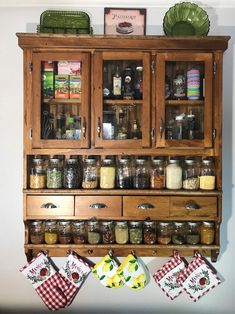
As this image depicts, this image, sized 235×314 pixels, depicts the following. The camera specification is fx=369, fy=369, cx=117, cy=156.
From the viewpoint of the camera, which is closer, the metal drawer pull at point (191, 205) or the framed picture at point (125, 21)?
the metal drawer pull at point (191, 205)

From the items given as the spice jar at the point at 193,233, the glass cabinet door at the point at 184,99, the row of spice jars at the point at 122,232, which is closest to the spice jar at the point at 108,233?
the row of spice jars at the point at 122,232

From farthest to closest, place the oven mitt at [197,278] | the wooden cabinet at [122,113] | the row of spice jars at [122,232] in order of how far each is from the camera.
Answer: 1. the oven mitt at [197,278]
2. the row of spice jars at [122,232]
3. the wooden cabinet at [122,113]

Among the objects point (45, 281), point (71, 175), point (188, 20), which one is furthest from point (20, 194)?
point (188, 20)

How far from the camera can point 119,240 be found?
2283 millimetres

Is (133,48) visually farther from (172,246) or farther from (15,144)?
(172,246)

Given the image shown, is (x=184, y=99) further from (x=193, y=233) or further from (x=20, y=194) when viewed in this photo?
(x=20, y=194)

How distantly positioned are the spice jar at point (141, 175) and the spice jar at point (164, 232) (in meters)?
0.27

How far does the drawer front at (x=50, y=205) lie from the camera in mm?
2242

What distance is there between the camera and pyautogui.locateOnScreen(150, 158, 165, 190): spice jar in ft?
7.45

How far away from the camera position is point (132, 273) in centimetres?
238

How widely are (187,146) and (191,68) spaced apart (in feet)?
1.56

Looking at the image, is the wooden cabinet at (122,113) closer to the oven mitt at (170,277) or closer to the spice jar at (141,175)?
the spice jar at (141,175)

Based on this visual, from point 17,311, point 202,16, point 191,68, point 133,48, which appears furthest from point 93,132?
point 17,311

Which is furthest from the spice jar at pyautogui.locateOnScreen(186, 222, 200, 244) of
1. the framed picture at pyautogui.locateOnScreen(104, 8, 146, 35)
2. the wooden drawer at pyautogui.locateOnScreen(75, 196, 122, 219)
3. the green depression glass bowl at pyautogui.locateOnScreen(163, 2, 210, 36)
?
the framed picture at pyautogui.locateOnScreen(104, 8, 146, 35)
